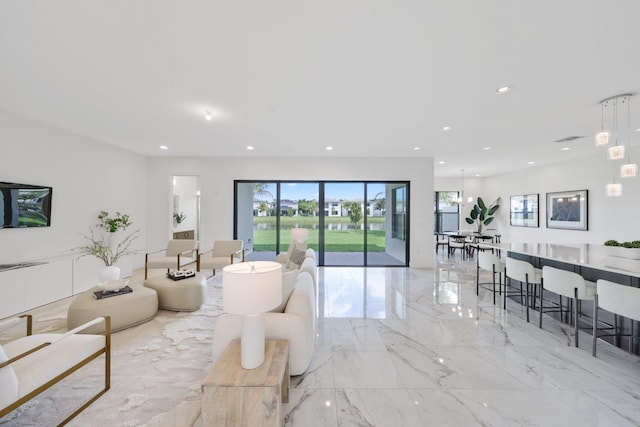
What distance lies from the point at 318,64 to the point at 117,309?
352 centimetres

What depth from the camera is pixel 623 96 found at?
10.2ft

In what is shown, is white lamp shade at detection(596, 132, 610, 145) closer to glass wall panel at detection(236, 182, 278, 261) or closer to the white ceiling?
the white ceiling

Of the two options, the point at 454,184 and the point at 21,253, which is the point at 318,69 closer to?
the point at 21,253

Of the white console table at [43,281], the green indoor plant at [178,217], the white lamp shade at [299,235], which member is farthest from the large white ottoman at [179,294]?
the green indoor plant at [178,217]

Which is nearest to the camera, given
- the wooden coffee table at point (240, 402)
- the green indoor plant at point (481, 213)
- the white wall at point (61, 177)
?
the wooden coffee table at point (240, 402)

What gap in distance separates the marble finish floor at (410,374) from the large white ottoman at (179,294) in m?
0.17

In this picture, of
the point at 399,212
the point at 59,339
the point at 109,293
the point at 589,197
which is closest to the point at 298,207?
the point at 399,212

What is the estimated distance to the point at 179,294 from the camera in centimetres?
365

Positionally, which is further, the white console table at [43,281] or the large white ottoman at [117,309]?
the white console table at [43,281]

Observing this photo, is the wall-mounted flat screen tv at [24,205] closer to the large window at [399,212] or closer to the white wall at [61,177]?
the white wall at [61,177]

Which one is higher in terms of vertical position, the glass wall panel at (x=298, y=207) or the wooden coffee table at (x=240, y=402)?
the glass wall panel at (x=298, y=207)

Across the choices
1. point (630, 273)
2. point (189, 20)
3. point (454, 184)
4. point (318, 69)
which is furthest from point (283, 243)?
point (454, 184)

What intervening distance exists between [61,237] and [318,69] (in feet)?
17.1

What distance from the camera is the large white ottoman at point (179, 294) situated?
144 inches
